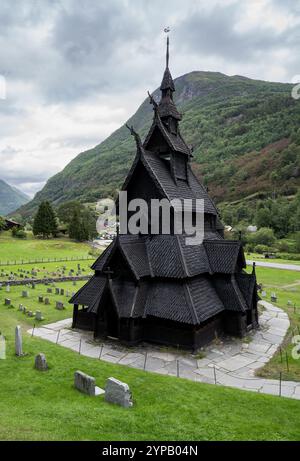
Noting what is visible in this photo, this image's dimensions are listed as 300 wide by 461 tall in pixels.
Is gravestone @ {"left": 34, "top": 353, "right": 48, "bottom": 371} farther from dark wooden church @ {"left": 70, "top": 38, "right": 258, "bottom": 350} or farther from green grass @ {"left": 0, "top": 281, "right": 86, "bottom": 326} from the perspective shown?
green grass @ {"left": 0, "top": 281, "right": 86, "bottom": 326}

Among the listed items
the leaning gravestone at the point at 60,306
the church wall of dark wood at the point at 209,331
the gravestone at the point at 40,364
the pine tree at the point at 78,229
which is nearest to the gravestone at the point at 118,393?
the gravestone at the point at 40,364

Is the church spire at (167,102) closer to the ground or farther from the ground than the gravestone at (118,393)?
farther from the ground

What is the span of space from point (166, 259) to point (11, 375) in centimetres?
963

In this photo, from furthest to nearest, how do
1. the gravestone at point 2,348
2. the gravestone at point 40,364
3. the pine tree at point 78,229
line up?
the pine tree at point 78,229 < the gravestone at point 2,348 < the gravestone at point 40,364

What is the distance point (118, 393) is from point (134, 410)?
0.74 metres

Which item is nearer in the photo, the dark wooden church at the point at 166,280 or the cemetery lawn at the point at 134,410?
the cemetery lawn at the point at 134,410

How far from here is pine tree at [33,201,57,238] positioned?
87125mm

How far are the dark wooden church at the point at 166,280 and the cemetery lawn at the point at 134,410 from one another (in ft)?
11.9

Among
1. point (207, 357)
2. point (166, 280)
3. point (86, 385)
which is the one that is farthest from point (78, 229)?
point (86, 385)

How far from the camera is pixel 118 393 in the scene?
1041 cm

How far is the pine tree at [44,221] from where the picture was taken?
87125 millimetres

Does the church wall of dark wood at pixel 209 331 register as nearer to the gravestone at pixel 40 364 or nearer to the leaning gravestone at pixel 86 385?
the leaning gravestone at pixel 86 385

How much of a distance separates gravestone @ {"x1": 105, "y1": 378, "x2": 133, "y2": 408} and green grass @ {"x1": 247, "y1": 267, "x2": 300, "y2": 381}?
696cm

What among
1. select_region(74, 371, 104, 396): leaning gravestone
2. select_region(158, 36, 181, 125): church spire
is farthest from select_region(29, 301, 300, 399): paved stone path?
select_region(158, 36, 181, 125): church spire
